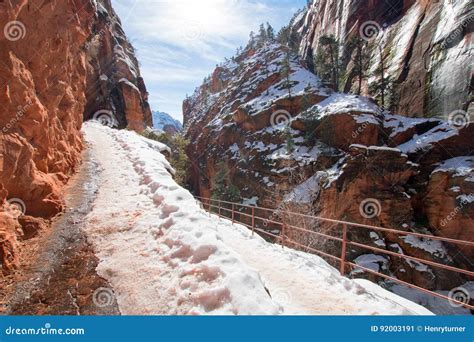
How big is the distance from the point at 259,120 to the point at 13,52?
38811 millimetres

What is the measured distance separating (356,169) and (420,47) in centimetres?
1959

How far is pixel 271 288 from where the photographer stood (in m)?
5.25

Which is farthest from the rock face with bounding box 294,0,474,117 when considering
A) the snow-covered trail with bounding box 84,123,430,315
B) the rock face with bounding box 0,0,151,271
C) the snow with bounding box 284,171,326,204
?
the rock face with bounding box 0,0,151,271

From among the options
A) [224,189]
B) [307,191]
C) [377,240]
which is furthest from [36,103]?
[224,189]

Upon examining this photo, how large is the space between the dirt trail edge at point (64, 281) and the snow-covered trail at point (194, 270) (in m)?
0.18

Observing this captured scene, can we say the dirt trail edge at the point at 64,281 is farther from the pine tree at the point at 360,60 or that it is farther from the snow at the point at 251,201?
the pine tree at the point at 360,60

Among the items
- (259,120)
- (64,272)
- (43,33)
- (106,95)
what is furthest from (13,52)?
(259,120)

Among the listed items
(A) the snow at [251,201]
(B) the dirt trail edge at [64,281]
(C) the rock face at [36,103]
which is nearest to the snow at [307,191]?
(A) the snow at [251,201]

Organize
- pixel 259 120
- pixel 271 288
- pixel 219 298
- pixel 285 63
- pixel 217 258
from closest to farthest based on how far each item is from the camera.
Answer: pixel 219 298
pixel 217 258
pixel 271 288
pixel 259 120
pixel 285 63

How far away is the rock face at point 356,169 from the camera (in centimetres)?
2164

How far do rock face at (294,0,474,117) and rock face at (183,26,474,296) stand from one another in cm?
309

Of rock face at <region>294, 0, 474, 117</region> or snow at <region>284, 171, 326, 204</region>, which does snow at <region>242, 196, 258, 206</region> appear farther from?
rock face at <region>294, 0, 474, 117</region>

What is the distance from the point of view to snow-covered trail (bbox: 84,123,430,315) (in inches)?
140

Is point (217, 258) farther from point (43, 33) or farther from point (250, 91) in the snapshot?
point (250, 91)
